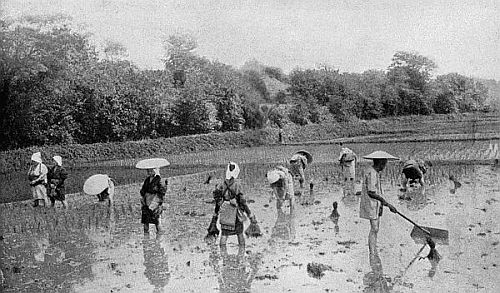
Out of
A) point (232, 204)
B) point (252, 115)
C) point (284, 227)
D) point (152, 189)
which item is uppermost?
point (252, 115)

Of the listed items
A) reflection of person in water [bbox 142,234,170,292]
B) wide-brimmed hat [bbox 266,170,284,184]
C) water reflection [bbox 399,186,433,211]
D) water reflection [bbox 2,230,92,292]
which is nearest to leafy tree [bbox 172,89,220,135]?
wide-brimmed hat [bbox 266,170,284,184]

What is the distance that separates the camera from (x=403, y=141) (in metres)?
5.38

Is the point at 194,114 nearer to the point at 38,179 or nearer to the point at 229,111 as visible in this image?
the point at 229,111

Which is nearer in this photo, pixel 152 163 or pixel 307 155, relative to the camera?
pixel 152 163

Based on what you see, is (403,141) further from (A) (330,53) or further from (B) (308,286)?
(B) (308,286)

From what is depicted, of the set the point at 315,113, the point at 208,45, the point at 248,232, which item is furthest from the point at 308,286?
the point at 208,45

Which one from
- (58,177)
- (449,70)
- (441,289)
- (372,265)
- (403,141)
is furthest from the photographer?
(58,177)

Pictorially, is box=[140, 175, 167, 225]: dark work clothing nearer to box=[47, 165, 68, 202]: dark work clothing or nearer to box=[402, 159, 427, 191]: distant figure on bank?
box=[47, 165, 68, 202]: dark work clothing

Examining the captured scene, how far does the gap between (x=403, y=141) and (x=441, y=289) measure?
1805 millimetres

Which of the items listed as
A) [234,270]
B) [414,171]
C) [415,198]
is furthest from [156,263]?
[415,198]

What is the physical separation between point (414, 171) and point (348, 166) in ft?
2.12

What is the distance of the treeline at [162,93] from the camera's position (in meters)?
5.19

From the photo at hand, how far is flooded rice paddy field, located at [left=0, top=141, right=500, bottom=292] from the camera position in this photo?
13.6ft

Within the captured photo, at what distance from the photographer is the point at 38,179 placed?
18.9ft
